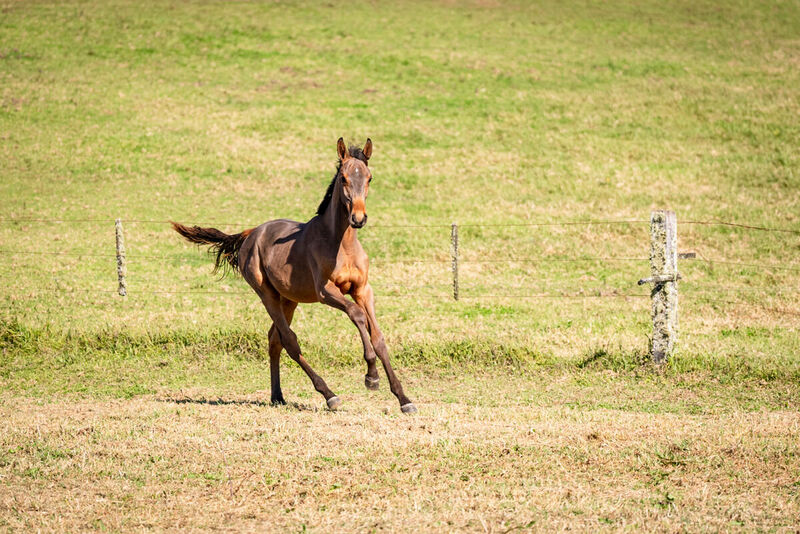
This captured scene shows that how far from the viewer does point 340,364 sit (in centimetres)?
1282

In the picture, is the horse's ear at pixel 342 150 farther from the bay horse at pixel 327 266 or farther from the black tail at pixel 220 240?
the black tail at pixel 220 240

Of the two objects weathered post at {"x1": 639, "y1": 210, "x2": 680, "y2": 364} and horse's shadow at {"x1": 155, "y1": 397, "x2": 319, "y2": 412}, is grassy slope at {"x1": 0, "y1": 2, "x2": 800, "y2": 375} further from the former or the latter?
horse's shadow at {"x1": 155, "y1": 397, "x2": 319, "y2": 412}

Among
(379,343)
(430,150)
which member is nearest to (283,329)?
(379,343)

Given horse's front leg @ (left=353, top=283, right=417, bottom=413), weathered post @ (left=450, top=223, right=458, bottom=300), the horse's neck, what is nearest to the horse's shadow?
horse's front leg @ (left=353, top=283, right=417, bottom=413)

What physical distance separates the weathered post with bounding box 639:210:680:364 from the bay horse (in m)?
4.41

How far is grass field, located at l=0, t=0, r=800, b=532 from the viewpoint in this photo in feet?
22.1

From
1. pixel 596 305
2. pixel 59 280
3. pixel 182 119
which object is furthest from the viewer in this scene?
pixel 182 119

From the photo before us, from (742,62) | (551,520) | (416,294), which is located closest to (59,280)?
(416,294)

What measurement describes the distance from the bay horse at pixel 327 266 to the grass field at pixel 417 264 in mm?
780

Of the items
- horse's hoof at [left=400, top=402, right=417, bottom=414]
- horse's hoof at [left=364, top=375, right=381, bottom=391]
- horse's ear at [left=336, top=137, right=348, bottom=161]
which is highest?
horse's ear at [left=336, top=137, right=348, bottom=161]

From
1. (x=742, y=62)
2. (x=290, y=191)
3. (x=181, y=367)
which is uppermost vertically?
(x=742, y=62)

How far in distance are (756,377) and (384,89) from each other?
86.1 feet

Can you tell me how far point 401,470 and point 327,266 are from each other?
10.4 ft

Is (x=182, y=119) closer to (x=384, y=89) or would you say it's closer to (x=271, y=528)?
(x=384, y=89)
